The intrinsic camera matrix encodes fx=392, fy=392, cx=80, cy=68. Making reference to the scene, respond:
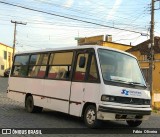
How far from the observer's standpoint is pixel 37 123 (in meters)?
12.5

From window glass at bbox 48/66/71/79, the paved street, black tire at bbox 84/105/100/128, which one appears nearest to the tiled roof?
window glass at bbox 48/66/71/79

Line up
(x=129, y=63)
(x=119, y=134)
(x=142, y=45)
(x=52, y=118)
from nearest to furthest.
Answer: (x=119, y=134)
(x=129, y=63)
(x=52, y=118)
(x=142, y=45)

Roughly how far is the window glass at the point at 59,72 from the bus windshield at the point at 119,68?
1632 mm

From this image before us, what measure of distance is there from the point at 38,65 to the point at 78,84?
3423 mm

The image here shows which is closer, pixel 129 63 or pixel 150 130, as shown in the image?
pixel 150 130

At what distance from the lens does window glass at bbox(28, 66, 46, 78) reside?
49.6 feet

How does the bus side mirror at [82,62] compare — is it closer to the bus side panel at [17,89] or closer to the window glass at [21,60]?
the bus side panel at [17,89]

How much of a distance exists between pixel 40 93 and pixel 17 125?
132 inches

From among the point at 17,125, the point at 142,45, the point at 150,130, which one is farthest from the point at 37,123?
the point at 142,45

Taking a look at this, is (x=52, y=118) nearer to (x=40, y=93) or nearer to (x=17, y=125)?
(x=40, y=93)

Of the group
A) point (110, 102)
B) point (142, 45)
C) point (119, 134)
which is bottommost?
point (119, 134)

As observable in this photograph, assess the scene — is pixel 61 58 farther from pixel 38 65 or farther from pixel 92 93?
pixel 92 93

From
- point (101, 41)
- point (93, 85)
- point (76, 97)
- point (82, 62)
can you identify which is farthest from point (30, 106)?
point (101, 41)

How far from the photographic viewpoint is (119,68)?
40.9ft
